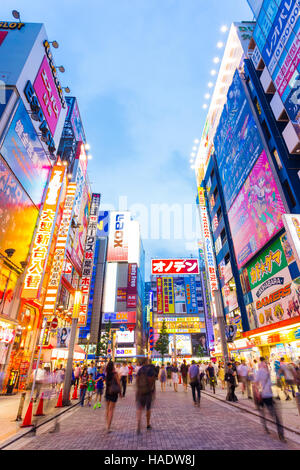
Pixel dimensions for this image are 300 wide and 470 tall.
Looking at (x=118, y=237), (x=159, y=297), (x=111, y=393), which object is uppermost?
(x=118, y=237)

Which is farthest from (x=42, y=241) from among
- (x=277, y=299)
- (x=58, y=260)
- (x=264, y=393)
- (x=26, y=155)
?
(x=277, y=299)

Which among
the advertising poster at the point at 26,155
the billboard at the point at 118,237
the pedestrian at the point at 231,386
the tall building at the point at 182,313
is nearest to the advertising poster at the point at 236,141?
the pedestrian at the point at 231,386

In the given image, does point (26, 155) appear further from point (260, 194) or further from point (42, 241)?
point (260, 194)

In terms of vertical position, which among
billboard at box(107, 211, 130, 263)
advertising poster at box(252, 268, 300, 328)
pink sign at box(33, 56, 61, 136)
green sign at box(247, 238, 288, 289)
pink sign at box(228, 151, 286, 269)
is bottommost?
advertising poster at box(252, 268, 300, 328)

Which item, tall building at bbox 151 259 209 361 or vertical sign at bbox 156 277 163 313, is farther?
vertical sign at bbox 156 277 163 313

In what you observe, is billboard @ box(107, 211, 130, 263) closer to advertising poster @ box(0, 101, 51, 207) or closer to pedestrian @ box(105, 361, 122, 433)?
advertising poster @ box(0, 101, 51, 207)

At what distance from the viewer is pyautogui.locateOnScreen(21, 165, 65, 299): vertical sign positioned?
56.2 feet

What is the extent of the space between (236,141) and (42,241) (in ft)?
79.2

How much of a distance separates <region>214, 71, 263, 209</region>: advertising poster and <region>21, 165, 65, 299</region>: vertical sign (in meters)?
18.9

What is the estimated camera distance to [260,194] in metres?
22.7

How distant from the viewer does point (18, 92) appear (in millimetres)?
17031

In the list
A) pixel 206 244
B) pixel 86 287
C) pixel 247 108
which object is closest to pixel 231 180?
pixel 247 108

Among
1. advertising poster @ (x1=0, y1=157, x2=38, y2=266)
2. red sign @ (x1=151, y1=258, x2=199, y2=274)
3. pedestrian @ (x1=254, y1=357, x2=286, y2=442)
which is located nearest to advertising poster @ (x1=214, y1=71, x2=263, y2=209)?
red sign @ (x1=151, y1=258, x2=199, y2=274)

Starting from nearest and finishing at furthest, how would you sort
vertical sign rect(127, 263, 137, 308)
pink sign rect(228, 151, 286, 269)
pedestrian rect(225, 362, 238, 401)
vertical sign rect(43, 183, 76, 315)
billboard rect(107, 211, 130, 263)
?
pedestrian rect(225, 362, 238, 401), pink sign rect(228, 151, 286, 269), vertical sign rect(43, 183, 76, 315), vertical sign rect(127, 263, 137, 308), billboard rect(107, 211, 130, 263)
